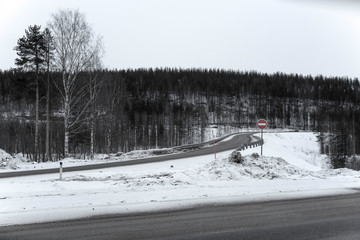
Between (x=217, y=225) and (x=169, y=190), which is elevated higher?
(x=217, y=225)

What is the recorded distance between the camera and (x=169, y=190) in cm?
1157

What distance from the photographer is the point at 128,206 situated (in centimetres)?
884

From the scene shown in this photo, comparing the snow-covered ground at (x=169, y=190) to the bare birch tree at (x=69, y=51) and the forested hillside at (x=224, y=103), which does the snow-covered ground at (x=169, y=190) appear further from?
the forested hillside at (x=224, y=103)

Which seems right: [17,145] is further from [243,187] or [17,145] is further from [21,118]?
[243,187]

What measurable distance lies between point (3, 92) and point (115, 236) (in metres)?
108

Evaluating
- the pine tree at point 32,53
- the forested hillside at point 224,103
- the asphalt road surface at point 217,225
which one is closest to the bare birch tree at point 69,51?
the pine tree at point 32,53

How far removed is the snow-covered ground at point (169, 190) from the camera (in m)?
8.48

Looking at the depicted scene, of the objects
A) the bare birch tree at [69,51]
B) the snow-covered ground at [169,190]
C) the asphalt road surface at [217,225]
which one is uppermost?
the bare birch tree at [69,51]

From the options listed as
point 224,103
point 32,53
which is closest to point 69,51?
point 32,53

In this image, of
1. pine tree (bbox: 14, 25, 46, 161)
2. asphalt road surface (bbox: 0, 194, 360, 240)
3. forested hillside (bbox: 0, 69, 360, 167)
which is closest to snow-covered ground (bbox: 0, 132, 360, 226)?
asphalt road surface (bbox: 0, 194, 360, 240)

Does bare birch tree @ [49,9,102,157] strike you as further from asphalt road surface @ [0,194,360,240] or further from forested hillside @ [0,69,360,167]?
forested hillside @ [0,69,360,167]

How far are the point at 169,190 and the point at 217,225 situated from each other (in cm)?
508

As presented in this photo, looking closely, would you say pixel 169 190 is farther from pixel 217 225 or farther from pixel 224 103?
pixel 224 103

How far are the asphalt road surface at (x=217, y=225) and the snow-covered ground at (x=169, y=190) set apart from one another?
0.87 meters
